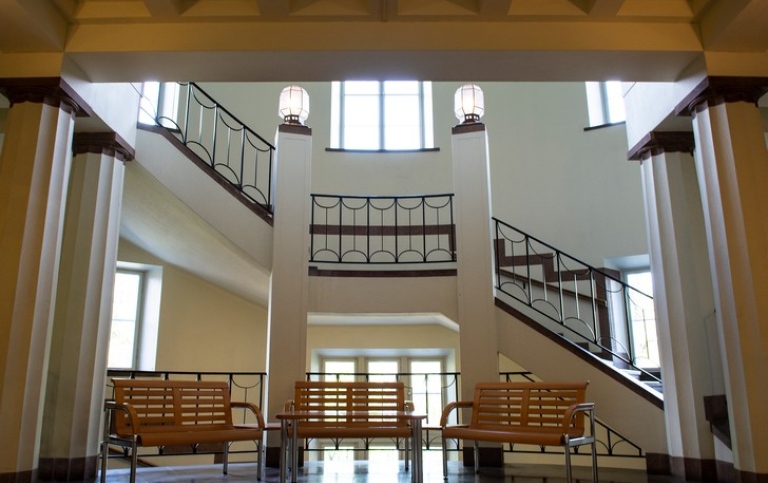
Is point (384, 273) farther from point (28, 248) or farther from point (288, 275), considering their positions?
point (28, 248)

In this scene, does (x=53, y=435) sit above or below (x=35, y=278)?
below

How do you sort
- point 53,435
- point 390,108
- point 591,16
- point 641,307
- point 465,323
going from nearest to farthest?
point 591,16 < point 53,435 < point 465,323 < point 641,307 < point 390,108

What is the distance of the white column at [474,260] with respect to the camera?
6.72m

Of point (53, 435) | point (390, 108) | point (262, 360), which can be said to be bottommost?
point (53, 435)

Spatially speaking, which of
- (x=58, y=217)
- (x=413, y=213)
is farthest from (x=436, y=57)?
(x=413, y=213)

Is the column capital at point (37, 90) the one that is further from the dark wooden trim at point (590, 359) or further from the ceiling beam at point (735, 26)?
the ceiling beam at point (735, 26)

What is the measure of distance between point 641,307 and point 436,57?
6.04m

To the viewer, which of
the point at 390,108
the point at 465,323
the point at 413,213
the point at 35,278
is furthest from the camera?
the point at 390,108

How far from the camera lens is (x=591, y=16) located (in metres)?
5.14

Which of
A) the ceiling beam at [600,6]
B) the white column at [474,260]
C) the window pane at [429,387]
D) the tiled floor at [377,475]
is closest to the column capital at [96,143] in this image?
the tiled floor at [377,475]

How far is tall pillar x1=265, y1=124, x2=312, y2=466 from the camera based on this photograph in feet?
21.7

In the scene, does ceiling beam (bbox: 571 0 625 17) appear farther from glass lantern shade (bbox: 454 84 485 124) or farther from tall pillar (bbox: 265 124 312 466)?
tall pillar (bbox: 265 124 312 466)

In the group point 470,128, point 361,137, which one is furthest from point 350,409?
point 361,137

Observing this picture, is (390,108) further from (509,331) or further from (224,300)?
(509,331)
